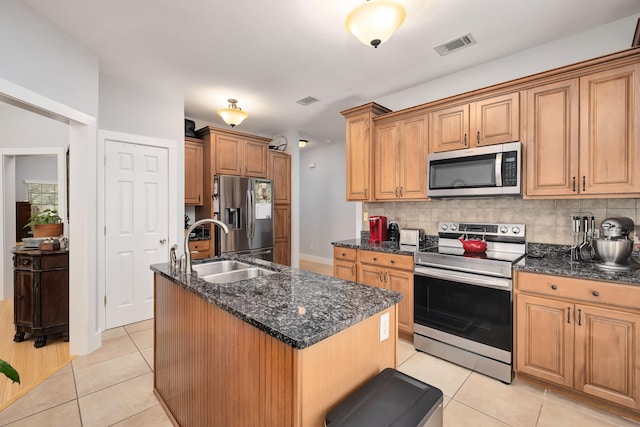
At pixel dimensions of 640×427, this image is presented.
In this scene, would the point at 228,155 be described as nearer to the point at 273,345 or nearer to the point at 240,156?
the point at 240,156

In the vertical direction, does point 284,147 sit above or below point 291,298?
above

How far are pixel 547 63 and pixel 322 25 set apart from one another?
6.57 feet

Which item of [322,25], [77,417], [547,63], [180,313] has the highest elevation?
[322,25]

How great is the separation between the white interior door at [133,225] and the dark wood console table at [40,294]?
39 centimetres

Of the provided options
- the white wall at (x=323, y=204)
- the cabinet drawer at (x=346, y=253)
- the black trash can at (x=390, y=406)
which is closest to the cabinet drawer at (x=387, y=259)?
the cabinet drawer at (x=346, y=253)

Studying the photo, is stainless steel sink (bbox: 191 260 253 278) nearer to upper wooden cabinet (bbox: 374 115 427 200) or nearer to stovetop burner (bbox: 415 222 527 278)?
stovetop burner (bbox: 415 222 527 278)

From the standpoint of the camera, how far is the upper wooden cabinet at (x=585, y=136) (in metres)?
2.00

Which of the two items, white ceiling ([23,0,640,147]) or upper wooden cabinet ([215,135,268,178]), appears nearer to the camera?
white ceiling ([23,0,640,147])

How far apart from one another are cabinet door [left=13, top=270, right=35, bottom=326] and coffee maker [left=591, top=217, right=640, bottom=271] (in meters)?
4.66

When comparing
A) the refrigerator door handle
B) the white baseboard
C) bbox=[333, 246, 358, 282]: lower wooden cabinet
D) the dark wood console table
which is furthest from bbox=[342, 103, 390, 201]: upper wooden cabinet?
the white baseboard

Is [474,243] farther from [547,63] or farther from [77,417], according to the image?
[77,417]

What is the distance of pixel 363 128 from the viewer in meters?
3.45

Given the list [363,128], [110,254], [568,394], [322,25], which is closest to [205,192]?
[110,254]

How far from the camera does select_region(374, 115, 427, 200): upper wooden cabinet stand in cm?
305
